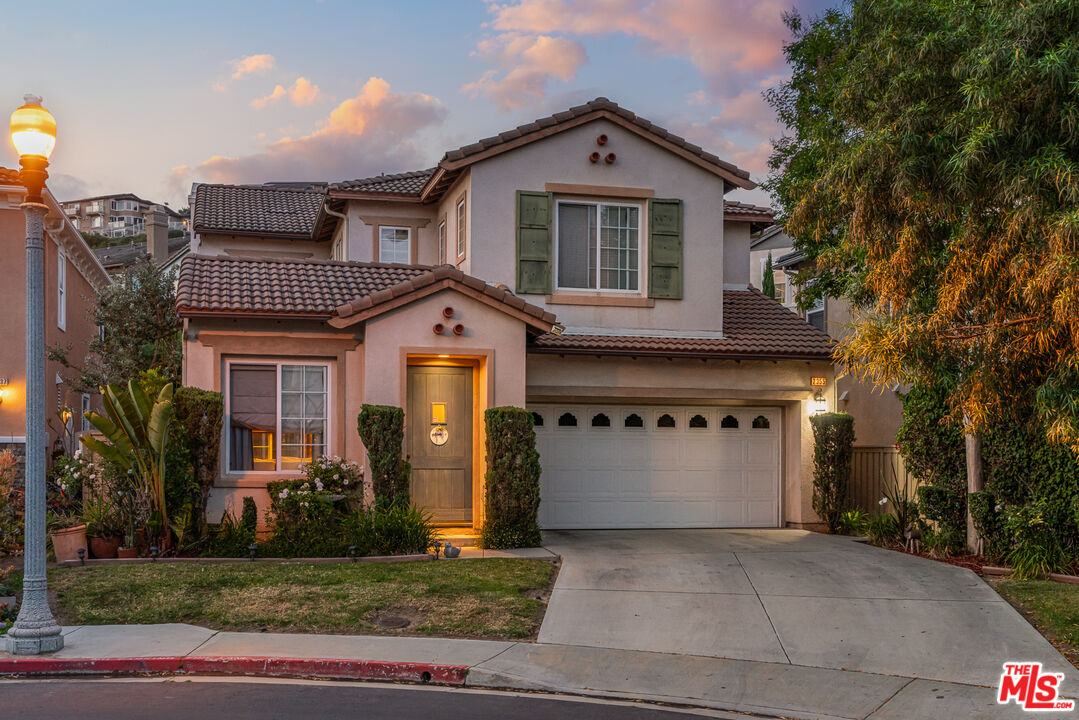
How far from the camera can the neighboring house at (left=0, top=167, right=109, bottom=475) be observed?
1997cm

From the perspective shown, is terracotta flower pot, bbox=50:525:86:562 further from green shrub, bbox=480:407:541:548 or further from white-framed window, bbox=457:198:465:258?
white-framed window, bbox=457:198:465:258

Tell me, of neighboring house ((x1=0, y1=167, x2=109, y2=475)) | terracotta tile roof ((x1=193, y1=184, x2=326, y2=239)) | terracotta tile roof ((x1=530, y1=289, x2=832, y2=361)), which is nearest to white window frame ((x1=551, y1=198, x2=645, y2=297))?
terracotta tile roof ((x1=530, y1=289, x2=832, y2=361))

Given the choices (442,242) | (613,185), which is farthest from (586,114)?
(442,242)

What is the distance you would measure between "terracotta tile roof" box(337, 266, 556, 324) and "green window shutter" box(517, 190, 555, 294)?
5.09 feet

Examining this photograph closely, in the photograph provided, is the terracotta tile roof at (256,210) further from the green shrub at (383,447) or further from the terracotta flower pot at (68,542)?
Result: the terracotta flower pot at (68,542)

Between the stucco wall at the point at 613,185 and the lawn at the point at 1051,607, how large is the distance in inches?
289

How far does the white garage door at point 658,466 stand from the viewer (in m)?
17.5

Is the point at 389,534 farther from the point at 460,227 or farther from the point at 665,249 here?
the point at 665,249

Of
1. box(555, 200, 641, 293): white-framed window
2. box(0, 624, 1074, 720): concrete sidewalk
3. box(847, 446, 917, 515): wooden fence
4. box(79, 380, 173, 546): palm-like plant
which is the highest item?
box(555, 200, 641, 293): white-framed window

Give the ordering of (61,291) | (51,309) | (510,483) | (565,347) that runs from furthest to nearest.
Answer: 1. (61,291)
2. (51,309)
3. (565,347)
4. (510,483)

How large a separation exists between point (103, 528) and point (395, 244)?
8790 mm

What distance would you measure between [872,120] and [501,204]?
700 cm

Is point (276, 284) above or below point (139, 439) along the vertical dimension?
above

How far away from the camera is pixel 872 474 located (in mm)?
17953
